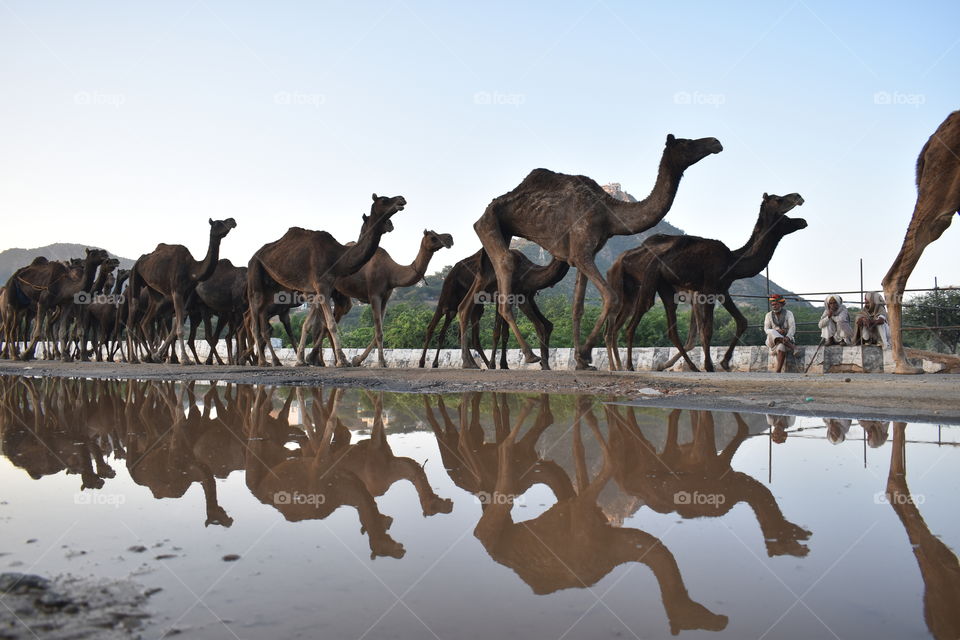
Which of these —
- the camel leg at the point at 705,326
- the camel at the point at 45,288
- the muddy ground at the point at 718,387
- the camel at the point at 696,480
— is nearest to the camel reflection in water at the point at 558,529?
the camel at the point at 696,480

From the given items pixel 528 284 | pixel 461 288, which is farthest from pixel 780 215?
pixel 461 288

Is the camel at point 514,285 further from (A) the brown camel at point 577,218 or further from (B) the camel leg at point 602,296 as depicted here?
(B) the camel leg at point 602,296

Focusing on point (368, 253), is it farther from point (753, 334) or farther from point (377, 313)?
point (753, 334)

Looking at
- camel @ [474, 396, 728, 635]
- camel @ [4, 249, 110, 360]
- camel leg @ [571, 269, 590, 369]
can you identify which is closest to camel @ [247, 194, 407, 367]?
camel leg @ [571, 269, 590, 369]

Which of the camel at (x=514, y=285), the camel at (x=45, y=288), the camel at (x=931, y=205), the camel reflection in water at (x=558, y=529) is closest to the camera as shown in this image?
the camel reflection in water at (x=558, y=529)

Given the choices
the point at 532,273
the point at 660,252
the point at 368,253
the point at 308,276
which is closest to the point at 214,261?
the point at 308,276

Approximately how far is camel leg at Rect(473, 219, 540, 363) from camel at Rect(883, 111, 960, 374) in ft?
16.4

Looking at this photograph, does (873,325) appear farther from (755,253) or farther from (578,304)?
(578,304)

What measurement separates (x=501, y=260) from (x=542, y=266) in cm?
183

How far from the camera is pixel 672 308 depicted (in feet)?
43.4

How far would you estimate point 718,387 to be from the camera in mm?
7809

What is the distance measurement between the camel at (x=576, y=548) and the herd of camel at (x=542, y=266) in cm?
685

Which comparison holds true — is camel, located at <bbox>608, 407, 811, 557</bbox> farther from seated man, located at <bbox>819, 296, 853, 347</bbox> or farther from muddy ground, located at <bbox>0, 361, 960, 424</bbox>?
seated man, located at <bbox>819, 296, 853, 347</bbox>

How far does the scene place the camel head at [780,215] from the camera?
12.2 meters
